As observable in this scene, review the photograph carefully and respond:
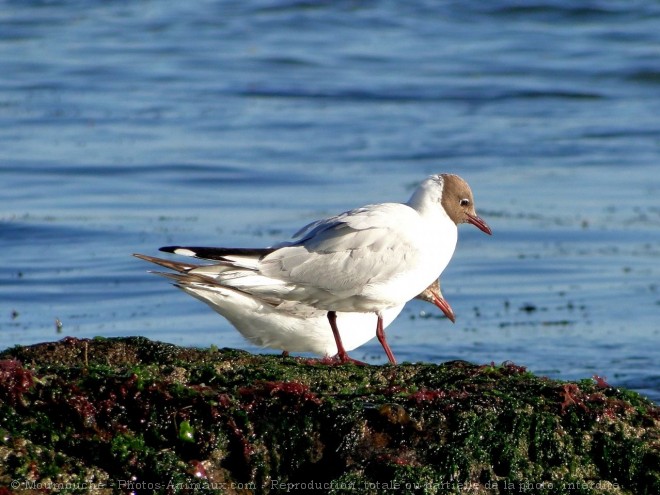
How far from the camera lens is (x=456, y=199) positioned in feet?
22.8

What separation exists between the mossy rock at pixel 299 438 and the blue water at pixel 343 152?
154 inches

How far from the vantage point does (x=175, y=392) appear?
4480 millimetres

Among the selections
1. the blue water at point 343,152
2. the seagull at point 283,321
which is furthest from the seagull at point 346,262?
the blue water at point 343,152

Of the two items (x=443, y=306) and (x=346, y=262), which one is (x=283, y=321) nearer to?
(x=346, y=262)

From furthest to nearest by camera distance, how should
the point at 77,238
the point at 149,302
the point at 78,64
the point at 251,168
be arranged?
the point at 78,64
the point at 251,168
the point at 77,238
the point at 149,302

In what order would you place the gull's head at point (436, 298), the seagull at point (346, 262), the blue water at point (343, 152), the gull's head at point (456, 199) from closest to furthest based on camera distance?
the seagull at point (346, 262) < the gull's head at point (456, 199) < the gull's head at point (436, 298) < the blue water at point (343, 152)

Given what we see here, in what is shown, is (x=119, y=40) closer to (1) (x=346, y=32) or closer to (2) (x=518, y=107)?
(1) (x=346, y=32)

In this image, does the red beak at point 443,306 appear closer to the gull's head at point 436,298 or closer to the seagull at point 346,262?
the gull's head at point 436,298

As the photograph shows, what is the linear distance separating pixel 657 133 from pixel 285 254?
11491mm

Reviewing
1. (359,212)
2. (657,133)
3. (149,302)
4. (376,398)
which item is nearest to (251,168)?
(149,302)

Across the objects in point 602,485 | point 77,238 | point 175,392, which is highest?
point 175,392

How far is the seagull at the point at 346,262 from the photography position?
6.49 m

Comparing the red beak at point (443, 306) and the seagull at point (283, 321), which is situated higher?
the seagull at point (283, 321)

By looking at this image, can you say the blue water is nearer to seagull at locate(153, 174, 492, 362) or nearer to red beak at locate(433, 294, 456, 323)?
red beak at locate(433, 294, 456, 323)
